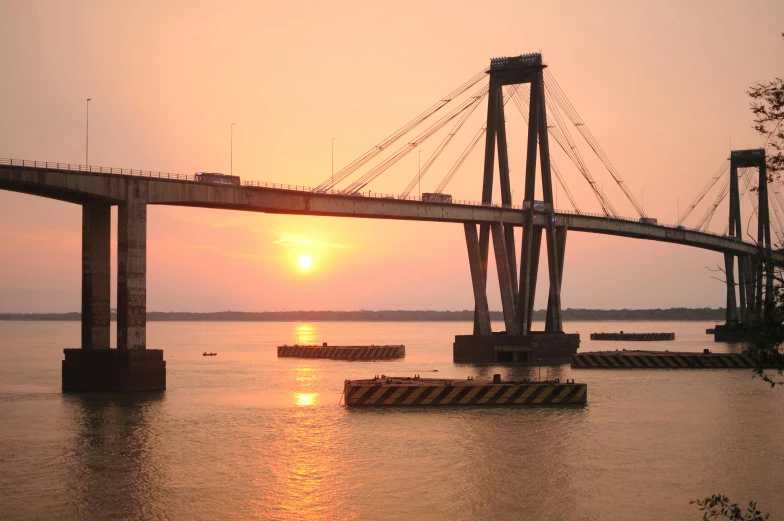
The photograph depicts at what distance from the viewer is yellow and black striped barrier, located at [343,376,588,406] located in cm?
4953

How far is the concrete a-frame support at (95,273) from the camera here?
59906 mm

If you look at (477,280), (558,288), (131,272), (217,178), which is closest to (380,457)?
(131,272)

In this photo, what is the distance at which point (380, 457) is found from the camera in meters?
34.6

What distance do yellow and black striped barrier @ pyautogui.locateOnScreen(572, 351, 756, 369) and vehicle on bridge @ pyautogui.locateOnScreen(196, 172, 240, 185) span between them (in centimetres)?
3590

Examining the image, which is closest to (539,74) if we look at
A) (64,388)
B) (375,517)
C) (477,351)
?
(477,351)

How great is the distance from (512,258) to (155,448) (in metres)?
63.4

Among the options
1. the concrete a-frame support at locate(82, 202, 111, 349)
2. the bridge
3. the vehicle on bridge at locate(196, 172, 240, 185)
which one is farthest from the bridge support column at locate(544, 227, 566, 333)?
the concrete a-frame support at locate(82, 202, 111, 349)

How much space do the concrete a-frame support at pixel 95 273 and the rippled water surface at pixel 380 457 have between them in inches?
192

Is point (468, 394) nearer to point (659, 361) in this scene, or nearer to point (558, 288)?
point (659, 361)

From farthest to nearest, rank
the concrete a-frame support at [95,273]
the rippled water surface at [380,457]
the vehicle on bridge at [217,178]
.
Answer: the vehicle on bridge at [217,178] < the concrete a-frame support at [95,273] < the rippled water surface at [380,457]

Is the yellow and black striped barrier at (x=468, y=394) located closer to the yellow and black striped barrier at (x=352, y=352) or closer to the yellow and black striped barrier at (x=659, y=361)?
the yellow and black striped barrier at (x=659, y=361)

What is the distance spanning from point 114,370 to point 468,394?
22988 mm

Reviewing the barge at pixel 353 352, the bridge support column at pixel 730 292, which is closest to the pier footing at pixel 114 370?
the barge at pixel 353 352

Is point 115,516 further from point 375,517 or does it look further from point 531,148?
point 531,148
